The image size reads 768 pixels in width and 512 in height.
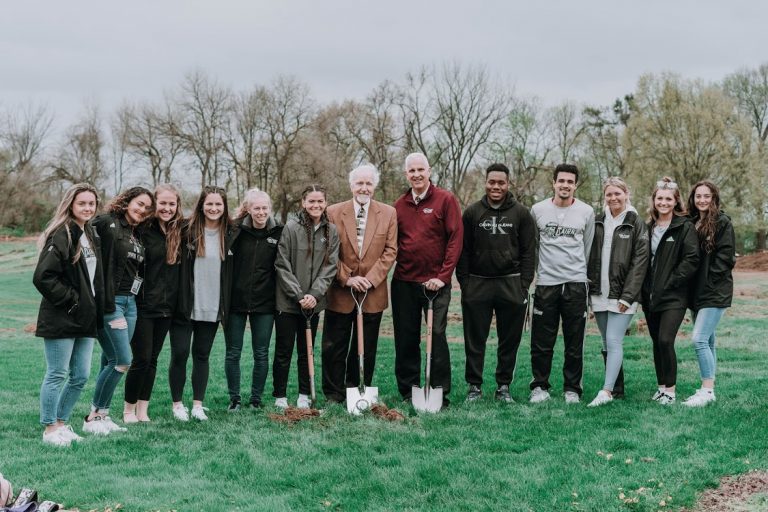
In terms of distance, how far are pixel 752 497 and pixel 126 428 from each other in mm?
4963

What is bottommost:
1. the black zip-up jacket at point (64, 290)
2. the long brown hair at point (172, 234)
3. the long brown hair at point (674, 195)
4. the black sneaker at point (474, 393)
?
the black sneaker at point (474, 393)

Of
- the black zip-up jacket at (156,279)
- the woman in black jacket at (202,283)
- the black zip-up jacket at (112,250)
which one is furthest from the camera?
the woman in black jacket at (202,283)

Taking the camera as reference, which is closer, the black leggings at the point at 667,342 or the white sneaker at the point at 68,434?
the white sneaker at the point at 68,434

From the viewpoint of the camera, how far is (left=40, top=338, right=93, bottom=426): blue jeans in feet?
18.9

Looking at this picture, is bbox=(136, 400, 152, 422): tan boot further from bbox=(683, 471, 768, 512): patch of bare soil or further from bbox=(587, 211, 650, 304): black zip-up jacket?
bbox=(683, 471, 768, 512): patch of bare soil

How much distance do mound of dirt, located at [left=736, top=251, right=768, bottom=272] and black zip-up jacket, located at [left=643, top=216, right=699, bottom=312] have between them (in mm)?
27935

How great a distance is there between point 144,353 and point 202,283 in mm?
813

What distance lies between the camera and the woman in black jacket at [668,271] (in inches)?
269

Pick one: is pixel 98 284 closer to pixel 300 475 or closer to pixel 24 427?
pixel 24 427

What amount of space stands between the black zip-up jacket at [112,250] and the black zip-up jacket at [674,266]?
4928mm

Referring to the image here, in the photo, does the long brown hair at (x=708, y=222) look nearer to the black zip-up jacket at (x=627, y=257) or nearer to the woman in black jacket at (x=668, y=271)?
the woman in black jacket at (x=668, y=271)

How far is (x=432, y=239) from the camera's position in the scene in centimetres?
711

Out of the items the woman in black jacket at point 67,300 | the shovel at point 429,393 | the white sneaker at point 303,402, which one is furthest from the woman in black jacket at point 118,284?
the shovel at point 429,393

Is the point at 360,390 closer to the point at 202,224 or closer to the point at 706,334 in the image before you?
the point at 202,224
